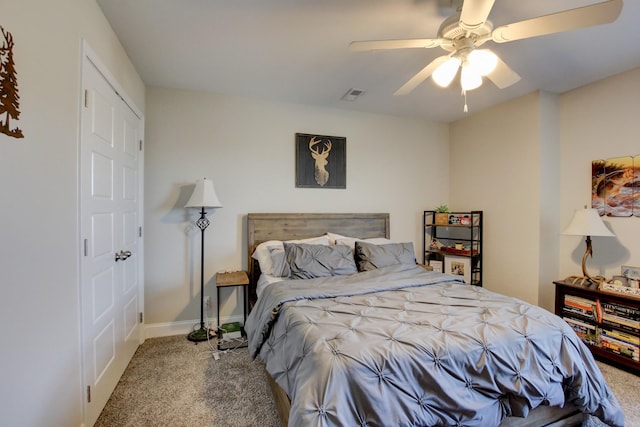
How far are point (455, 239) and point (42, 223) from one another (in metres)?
4.20

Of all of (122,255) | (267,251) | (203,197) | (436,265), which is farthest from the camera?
(436,265)

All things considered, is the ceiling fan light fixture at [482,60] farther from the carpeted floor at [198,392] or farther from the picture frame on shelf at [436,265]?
the picture frame on shelf at [436,265]

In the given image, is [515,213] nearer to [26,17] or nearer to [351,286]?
[351,286]

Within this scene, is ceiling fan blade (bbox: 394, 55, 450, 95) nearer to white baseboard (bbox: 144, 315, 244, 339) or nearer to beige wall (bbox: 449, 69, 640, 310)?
beige wall (bbox: 449, 69, 640, 310)

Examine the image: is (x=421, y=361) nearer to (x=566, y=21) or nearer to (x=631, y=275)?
(x=566, y=21)

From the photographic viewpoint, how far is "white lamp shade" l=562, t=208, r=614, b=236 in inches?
103

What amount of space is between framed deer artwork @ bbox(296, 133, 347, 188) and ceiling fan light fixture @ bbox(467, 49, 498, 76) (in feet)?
6.91

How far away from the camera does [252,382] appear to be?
2.23m

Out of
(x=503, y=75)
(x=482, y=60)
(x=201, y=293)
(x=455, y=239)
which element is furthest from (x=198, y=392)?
(x=455, y=239)

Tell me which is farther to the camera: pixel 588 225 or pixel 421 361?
pixel 588 225

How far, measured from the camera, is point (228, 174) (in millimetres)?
3297

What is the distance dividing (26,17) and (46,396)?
1595 mm

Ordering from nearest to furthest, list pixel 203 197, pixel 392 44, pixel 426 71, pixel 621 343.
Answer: pixel 392 44, pixel 426 71, pixel 621 343, pixel 203 197

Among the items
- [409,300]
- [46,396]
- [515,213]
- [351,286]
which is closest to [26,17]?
[46,396]
